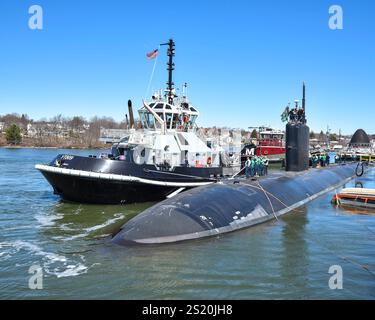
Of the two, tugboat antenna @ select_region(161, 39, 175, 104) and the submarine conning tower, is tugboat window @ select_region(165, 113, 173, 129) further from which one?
the submarine conning tower

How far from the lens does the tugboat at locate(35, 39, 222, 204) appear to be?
2420cm

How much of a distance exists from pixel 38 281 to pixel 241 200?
9.81m

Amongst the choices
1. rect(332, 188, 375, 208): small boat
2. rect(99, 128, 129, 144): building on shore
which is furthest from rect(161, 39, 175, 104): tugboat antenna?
rect(332, 188, 375, 208): small boat

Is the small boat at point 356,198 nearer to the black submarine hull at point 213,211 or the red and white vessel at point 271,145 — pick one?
the black submarine hull at point 213,211

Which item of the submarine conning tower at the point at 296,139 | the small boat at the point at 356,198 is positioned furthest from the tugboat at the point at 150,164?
the small boat at the point at 356,198

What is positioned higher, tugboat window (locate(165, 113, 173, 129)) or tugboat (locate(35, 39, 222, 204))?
tugboat window (locate(165, 113, 173, 129))

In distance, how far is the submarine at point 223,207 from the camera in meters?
14.4

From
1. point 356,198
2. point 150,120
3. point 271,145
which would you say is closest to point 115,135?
point 150,120

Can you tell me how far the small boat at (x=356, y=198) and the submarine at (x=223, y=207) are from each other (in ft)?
5.52

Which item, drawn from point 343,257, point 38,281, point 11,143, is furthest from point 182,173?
point 11,143

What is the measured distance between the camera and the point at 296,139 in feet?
92.4
